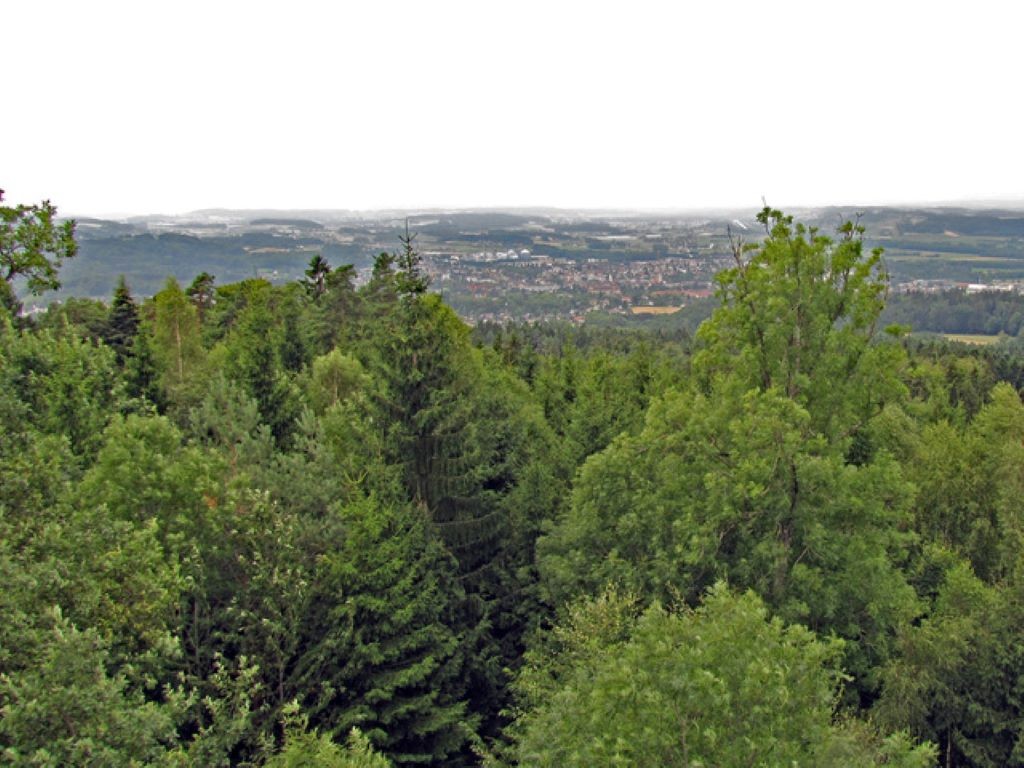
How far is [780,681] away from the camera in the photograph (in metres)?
11.9

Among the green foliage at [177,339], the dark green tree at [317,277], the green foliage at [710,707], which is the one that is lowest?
the green foliage at [710,707]

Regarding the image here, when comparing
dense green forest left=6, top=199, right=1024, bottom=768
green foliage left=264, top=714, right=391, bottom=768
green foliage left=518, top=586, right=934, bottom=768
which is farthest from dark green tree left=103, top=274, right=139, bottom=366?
green foliage left=518, top=586, right=934, bottom=768

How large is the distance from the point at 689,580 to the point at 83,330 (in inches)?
1630

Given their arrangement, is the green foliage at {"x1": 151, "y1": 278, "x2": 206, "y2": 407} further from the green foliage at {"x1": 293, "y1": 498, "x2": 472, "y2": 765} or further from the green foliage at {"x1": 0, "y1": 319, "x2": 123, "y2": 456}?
the green foliage at {"x1": 293, "y1": 498, "x2": 472, "y2": 765}

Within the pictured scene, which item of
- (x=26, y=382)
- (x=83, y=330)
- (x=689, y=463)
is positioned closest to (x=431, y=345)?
(x=689, y=463)

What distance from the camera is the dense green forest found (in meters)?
12.2

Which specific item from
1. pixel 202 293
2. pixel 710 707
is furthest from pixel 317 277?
pixel 710 707

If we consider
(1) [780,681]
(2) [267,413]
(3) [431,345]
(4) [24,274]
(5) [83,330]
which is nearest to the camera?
(1) [780,681]

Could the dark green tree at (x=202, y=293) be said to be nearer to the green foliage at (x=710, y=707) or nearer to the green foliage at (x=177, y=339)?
the green foliage at (x=177, y=339)

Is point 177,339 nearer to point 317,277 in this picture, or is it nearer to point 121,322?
point 121,322

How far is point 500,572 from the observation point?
24406 millimetres

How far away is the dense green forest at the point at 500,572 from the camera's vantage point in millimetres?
12219

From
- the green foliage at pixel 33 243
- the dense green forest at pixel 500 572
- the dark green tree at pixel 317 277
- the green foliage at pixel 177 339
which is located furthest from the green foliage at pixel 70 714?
the dark green tree at pixel 317 277

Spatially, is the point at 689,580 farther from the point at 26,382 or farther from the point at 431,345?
the point at 26,382
